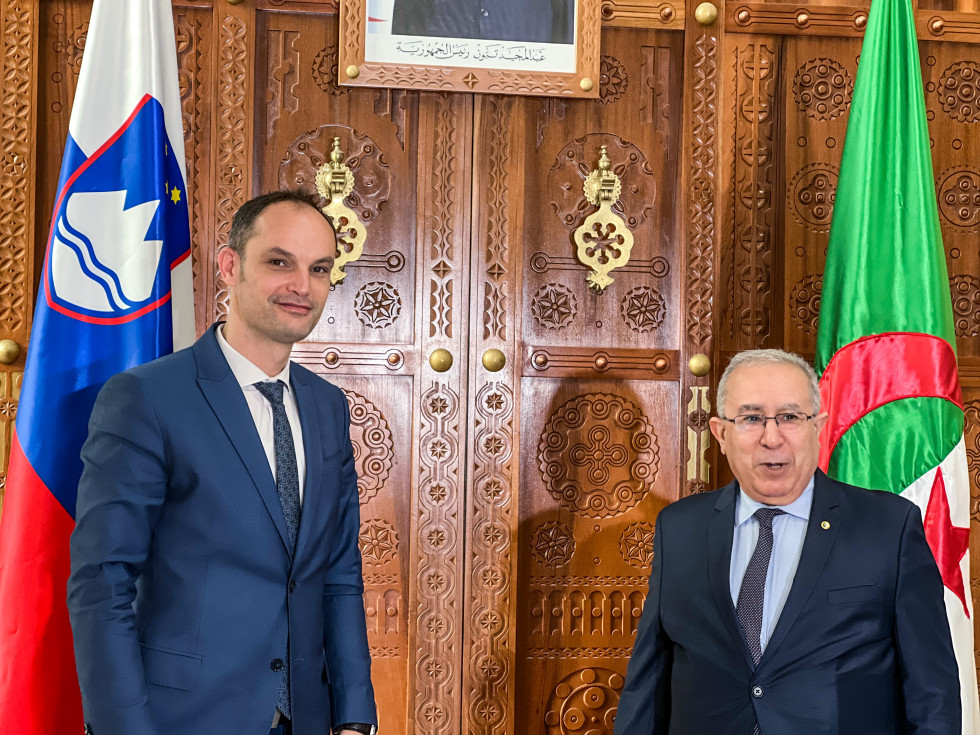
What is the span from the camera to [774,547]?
1719 millimetres

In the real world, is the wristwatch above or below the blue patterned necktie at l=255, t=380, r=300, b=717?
below

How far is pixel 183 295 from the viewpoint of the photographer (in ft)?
8.48

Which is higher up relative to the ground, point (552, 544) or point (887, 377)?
point (887, 377)

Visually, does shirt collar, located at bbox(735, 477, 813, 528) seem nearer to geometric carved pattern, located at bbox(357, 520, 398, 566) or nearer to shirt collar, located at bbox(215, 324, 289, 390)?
shirt collar, located at bbox(215, 324, 289, 390)

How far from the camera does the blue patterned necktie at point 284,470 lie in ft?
5.57

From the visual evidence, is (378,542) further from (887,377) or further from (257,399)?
(887,377)

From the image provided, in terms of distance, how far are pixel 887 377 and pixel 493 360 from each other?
1.18 metres

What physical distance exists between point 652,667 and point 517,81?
1.93m

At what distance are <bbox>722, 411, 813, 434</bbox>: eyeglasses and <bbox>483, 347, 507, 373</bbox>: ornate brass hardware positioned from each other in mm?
1316

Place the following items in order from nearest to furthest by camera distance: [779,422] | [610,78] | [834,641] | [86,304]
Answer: [834,641], [779,422], [86,304], [610,78]

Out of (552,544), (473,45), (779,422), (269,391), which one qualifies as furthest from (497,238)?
(779,422)

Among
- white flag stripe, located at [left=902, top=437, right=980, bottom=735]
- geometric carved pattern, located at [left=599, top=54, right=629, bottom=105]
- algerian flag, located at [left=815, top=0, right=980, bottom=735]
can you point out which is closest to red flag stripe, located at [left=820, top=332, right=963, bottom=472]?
algerian flag, located at [left=815, top=0, right=980, bottom=735]

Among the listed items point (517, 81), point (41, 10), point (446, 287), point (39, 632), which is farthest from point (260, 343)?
point (41, 10)

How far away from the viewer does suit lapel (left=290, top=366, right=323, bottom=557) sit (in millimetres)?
1719
